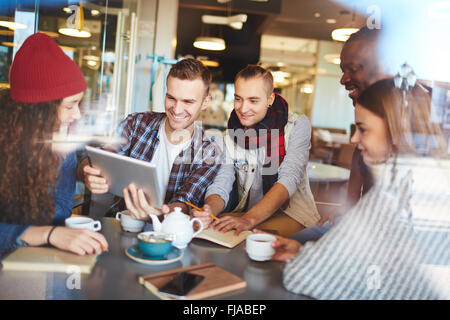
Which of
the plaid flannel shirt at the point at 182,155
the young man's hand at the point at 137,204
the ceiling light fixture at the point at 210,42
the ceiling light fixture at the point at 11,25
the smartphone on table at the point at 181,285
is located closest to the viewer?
the smartphone on table at the point at 181,285

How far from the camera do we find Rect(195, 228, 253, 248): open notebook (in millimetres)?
1117

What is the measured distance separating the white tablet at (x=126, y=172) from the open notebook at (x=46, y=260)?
0.25 meters

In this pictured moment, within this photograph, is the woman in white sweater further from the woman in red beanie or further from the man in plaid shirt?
the man in plaid shirt

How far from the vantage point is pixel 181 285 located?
2.67 feet

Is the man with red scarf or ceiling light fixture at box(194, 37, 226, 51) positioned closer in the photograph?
the man with red scarf

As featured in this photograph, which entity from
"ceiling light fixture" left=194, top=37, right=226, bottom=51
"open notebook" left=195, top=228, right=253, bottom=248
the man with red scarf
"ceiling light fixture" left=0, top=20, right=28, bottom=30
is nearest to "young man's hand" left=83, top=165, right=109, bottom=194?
"open notebook" left=195, top=228, right=253, bottom=248

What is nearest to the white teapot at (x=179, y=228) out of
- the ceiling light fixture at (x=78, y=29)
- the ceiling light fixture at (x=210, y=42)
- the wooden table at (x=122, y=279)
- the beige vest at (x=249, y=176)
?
the wooden table at (x=122, y=279)

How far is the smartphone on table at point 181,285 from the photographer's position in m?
0.78

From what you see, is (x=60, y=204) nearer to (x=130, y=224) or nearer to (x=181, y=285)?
(x=130, y=224)

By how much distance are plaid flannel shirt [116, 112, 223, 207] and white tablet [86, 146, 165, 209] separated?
408 mm

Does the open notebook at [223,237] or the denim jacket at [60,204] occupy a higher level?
the denim jacket at [60,204]

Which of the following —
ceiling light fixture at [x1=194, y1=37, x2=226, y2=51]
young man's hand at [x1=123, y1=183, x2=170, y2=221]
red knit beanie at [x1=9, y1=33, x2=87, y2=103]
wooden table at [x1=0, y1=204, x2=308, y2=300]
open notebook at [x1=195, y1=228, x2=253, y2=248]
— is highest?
ceiling light fixture at [x1=194, y1=37, x2=226, y2=51]

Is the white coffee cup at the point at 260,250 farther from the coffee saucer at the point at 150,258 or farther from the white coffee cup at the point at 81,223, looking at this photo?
the white coffee cup at the point at 81,223

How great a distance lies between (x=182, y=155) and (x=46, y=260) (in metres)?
0.88
